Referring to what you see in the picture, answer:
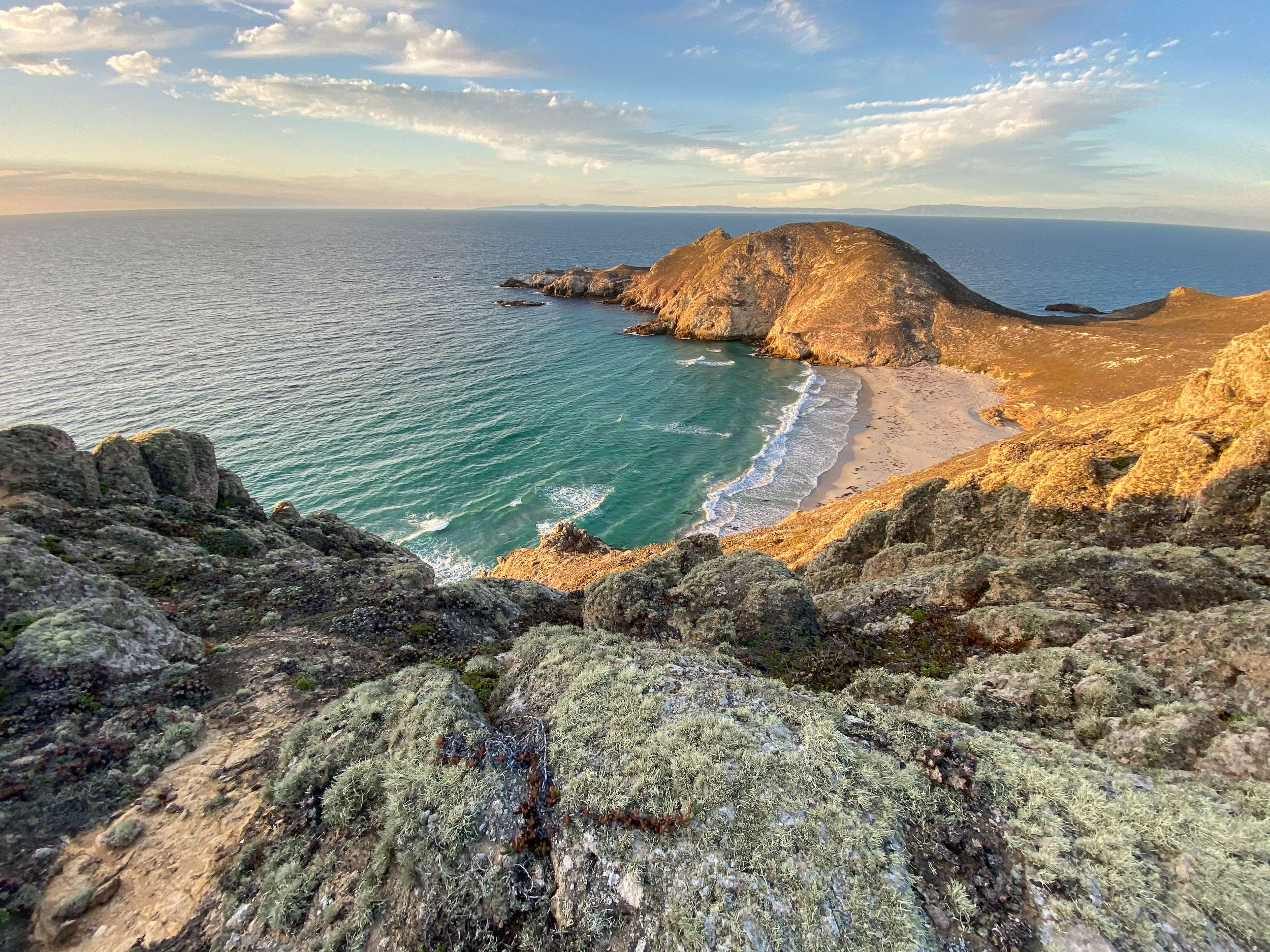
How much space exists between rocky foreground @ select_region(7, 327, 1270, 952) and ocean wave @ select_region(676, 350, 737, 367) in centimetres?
6890

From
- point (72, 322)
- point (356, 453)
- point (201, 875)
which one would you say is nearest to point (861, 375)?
point (356, 453)

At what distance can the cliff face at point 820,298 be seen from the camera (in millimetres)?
84312

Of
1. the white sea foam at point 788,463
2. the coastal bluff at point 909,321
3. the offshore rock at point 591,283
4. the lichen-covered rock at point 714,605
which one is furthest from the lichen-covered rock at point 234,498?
the offshore rock at point 591,283

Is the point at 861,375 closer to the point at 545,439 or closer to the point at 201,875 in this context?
the point at 545,439

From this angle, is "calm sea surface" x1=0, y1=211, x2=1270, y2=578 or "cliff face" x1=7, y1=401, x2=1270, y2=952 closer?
"cliff face" x1=7, y1=401, x2=1270, y2=952

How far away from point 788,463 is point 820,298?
5439cm

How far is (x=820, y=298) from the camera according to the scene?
9312 centimetres

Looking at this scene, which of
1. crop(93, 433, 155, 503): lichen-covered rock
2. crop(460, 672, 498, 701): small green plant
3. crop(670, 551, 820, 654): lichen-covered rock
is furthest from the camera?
crop(93, 433, 155, 503): lichen-covered rock

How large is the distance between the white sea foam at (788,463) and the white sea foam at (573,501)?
9.39 m

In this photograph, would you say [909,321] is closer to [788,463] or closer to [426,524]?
[788,463]

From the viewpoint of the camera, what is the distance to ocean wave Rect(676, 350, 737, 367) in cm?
8319

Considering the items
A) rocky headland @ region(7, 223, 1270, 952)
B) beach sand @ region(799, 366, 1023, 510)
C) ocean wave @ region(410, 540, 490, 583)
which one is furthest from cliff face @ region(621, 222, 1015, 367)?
rocky headland @ region(7, 223, 1270, 952)

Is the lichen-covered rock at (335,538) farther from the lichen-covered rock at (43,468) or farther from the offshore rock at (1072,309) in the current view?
the offshore rock at (1072,309)

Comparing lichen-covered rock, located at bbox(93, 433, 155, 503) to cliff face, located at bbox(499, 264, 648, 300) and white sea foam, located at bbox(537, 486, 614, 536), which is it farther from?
cliff face, located at bbox(499, 264, 648, 300)
